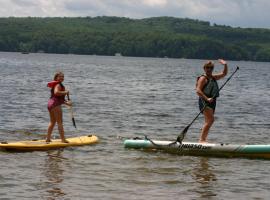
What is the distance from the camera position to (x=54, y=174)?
1277 cm

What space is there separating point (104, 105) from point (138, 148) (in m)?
16.0

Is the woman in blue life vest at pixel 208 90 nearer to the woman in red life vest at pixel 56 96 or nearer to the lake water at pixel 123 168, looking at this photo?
the lake water at pixel 123 168

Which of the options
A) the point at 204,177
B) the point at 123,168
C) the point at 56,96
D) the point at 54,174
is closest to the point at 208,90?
the point at 204,177

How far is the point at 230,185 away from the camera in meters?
12.3

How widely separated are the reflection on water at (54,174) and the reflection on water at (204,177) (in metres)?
2.57

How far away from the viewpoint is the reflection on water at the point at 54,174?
11.1 metres

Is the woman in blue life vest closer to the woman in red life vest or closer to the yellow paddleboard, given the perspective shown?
the woman in red life vest

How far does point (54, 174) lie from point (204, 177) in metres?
3.07

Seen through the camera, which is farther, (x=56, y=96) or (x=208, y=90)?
(x=56, y=96)

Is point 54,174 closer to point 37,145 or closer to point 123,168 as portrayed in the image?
point 123,168

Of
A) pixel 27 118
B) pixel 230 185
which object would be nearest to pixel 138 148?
pixel 230 185

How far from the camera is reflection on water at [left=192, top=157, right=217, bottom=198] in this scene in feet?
38.0

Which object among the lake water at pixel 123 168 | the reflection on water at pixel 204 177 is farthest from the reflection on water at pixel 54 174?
the reflection on water at pixel 204 177

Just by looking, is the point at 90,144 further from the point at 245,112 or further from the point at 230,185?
the point at 245,112
